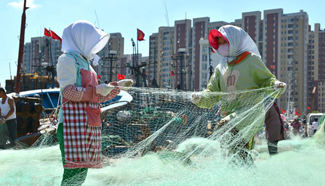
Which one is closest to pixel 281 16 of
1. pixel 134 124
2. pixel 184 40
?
pixel 184 40

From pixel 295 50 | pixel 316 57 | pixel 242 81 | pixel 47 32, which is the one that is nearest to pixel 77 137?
pixel 242 81

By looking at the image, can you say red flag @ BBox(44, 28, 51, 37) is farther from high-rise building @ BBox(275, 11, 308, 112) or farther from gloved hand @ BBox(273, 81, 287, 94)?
high-rise building @ BBox(275, 11, 308, 112)

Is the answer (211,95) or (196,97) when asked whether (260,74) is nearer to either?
(211,95)

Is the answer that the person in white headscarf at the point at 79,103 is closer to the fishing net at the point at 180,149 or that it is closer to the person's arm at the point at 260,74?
the fishing net at the point at 180,149

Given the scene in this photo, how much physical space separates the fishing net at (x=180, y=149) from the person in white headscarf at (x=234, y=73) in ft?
0.06

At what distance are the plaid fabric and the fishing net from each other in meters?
0.32

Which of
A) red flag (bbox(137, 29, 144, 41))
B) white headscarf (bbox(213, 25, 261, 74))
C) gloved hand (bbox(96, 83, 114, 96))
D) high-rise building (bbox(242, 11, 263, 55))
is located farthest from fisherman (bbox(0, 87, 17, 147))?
high-rise building (bbox(242, 11, 263, 55))

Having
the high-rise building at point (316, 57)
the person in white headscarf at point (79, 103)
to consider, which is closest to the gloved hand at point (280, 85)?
the person in white headscarf at point (79, 103)

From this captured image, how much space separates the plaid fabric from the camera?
9.36 feet

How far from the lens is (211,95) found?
3.63 metres

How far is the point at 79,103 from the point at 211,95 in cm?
129

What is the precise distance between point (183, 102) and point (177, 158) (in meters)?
0.71

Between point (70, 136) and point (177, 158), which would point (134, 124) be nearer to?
point (177, 158)

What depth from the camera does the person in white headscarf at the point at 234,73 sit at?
11.4 feet
